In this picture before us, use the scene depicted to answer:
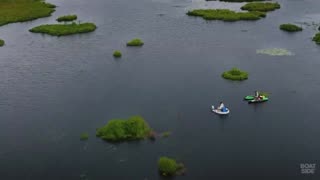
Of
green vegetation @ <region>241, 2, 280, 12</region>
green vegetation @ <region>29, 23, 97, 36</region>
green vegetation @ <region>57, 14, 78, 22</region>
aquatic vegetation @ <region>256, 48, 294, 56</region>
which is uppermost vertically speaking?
green vegetation @ <region>241, 2, 280, 12</region>

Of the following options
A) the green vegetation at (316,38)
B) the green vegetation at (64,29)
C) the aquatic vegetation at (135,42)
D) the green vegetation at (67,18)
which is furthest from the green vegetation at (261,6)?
the green vegetation at (67,18)

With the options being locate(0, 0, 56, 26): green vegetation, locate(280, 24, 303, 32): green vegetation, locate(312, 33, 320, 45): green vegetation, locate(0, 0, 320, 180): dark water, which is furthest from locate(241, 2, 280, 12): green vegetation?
locate(0, 0, 56, 26): green vegetation

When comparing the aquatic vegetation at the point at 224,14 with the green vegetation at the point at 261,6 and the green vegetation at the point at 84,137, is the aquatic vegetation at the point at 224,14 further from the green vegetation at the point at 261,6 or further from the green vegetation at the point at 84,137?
the green vegetation at the point at 84,137

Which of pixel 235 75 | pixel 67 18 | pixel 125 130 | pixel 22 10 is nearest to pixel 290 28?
pixel 235 75

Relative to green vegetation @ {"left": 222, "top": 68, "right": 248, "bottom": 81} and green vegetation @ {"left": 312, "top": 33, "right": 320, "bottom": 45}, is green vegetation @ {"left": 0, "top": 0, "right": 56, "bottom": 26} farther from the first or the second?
green vegetation @ {"left": 312, "top": 33, "right": 320, "bottom": 45}

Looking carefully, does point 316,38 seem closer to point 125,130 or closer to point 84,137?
point 125,130
